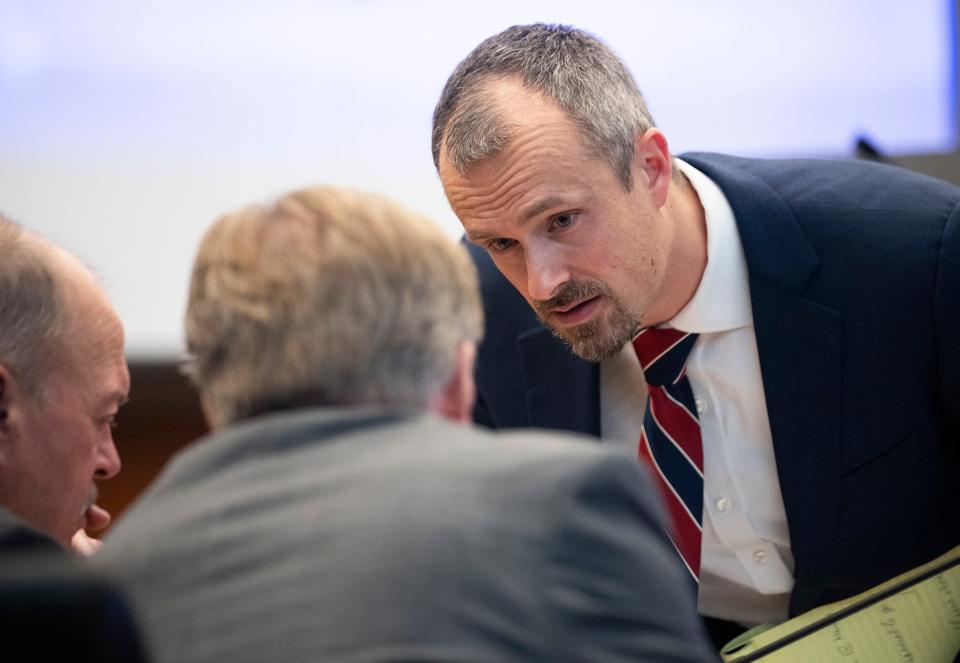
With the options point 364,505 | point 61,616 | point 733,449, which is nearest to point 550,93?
point 733,449

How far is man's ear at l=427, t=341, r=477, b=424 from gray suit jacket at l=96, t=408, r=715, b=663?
92 millimetres

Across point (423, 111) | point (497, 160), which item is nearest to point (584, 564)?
point (497, 160)

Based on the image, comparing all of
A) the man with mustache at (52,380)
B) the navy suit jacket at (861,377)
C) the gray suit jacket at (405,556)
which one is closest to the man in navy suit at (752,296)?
the navy suit jacket at (861,377)

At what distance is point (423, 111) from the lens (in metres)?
2.63

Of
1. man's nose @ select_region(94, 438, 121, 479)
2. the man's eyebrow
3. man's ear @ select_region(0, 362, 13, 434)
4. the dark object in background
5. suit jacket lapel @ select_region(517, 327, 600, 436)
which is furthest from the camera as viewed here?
suit jacket lapel @ select_region(517, 327, 600, 436)

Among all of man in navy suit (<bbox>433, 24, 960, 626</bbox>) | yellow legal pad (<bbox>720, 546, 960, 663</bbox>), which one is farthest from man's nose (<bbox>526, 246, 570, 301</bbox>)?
yellow legal pad (<bbox>720, 546, 960, 663</bbox>)

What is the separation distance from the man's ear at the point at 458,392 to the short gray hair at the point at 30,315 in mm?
455

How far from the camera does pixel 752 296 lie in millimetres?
1630

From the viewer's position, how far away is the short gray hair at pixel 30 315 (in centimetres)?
117

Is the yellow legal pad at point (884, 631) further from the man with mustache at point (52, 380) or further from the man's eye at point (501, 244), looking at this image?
the man with mustache at point (52, 380)

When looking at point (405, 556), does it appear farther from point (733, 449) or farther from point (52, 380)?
point (733, 449)

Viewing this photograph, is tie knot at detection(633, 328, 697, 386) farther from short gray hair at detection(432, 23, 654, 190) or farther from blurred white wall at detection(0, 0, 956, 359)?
blurred white wall at detection(0, 0, 956, 359)

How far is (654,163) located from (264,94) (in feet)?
3.79

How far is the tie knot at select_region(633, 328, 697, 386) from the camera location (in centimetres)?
168
